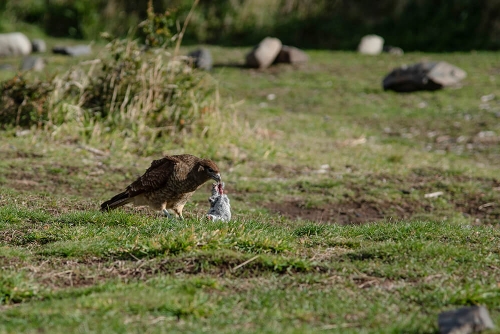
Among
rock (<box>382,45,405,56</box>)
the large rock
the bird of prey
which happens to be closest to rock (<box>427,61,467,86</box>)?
the large rock

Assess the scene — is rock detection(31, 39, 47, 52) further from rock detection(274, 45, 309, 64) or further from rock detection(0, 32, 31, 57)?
rock detection(274, 45, 309, 64)

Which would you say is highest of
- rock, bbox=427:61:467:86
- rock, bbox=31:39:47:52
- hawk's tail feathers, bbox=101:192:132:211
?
hawk's tail feathers, bbox=101:192:132:211

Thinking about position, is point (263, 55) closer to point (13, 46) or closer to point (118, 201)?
point (13, 46)

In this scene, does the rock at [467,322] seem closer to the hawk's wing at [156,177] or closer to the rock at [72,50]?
the hawk's wing at [156,177]

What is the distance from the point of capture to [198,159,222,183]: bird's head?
809 centimetres

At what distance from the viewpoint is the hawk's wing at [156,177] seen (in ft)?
27.4

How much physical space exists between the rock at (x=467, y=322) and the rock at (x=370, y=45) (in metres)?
21.5

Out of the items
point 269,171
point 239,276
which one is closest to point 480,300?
point 239,276

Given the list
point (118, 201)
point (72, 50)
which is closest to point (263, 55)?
point (72, 50)

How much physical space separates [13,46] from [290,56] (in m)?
8.88

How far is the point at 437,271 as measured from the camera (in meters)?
6.53

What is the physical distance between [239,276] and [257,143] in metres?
8.08

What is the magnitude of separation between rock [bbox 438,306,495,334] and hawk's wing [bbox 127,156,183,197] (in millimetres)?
3967

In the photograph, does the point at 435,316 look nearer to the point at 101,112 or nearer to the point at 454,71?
the point at 101,112
